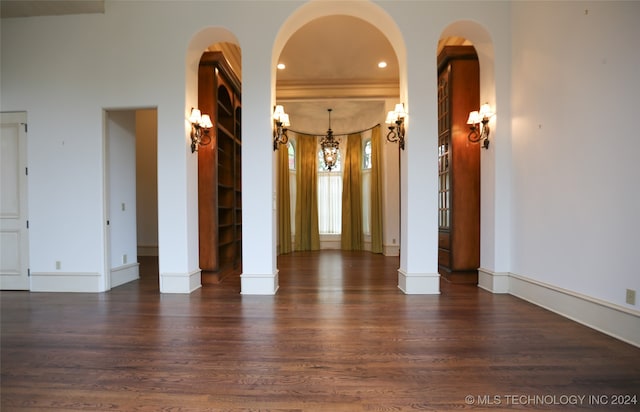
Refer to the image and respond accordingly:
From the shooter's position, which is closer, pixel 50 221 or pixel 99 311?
pixel 99 311

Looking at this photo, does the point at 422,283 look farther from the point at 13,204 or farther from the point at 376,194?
the point at 13,204

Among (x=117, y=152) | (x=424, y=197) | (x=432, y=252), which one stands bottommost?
(x=432, y=252)

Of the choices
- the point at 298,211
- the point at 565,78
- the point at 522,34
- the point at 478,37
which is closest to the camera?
the point at 565,78

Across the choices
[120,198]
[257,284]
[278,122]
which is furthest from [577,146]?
[120,198]

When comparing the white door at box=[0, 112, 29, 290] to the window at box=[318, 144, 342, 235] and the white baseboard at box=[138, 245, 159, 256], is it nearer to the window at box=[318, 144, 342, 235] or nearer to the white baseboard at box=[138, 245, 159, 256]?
the white baseboard at box=[138, 245, 159, 256]

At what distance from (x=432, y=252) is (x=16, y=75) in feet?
19.6

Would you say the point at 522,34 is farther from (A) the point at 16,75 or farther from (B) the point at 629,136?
(A) the point at 16,75

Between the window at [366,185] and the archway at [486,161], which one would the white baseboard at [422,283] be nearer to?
Result: the archway at [486,161]

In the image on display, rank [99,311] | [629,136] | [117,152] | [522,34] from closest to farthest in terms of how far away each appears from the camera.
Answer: [629,136] < [99,311] < [522,34] < [117,152]

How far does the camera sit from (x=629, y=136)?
226 cm

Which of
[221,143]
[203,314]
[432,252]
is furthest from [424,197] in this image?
[221,143]

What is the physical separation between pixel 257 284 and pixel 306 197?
5.09 meters

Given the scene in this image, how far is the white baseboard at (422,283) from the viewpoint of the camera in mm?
3561

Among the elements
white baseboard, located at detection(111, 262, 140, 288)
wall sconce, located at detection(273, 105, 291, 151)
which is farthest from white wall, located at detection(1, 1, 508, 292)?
wall sconce, located at detection(273, 105, 291, 151)
